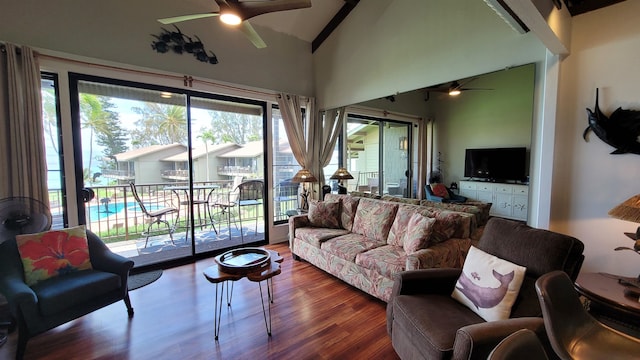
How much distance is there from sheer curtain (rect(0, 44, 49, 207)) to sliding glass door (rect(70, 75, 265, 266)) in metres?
0.35

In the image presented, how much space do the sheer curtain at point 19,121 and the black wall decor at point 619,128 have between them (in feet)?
16.1

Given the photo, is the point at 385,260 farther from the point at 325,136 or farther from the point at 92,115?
the point at 92,115

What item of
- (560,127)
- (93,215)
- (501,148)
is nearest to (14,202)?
(93,215)

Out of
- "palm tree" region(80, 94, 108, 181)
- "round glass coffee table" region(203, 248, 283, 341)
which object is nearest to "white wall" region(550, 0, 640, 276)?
"round glass coffee table" region(203, 248, 283, 341)

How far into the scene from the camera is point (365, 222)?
10.9ft

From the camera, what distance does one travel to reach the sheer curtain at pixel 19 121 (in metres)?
2.52

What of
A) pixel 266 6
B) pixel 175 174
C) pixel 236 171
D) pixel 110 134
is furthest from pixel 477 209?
pixel 110 134

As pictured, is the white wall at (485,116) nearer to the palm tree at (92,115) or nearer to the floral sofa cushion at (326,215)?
the floral sofa cushion at (326,215)

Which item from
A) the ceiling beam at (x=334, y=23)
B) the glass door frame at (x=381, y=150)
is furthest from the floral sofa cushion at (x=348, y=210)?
the ceiling beam at (x=334, y=23)

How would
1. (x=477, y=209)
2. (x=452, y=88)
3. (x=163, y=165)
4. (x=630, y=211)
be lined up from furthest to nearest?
(x=163, y=165), (x=452, y=88), (x=477, y=209), (x=630, y=211)

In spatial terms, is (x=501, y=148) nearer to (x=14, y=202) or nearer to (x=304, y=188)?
(x=304, y=188)

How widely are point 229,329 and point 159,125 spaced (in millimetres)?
2587

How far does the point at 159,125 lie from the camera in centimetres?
344

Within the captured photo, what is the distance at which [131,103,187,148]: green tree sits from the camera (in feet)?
10.9
